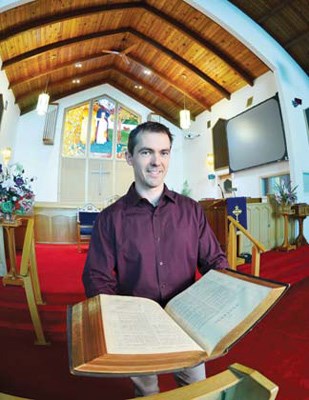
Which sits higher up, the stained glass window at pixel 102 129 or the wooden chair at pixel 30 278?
the stained glass window at pixel 102 129

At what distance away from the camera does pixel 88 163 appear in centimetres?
886

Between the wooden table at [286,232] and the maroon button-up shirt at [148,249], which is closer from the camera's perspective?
the maroon button-up shirt at [148,249]

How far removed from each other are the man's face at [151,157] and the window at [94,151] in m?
7.64

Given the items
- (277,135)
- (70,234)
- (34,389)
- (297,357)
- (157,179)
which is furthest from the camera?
(70,234)

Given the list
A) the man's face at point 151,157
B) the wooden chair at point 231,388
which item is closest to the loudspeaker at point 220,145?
the man's face at point 151,157

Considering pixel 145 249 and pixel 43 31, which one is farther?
pixel 43 31

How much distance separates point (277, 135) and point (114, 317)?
6.25 meters

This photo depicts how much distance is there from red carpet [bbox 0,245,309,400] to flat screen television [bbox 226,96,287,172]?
386 centimetres

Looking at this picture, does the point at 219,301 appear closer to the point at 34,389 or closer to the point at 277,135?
the point at 34,389

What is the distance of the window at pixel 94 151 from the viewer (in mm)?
8633

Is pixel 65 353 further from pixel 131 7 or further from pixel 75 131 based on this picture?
pixel 75 131

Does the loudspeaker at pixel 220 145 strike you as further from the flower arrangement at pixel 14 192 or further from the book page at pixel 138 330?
the book page at pixel 138 330

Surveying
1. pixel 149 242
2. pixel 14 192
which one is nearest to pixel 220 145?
pixel 14 192

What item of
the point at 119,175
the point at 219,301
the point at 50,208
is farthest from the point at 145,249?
the point at 119,175
